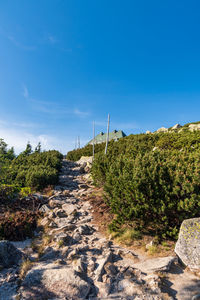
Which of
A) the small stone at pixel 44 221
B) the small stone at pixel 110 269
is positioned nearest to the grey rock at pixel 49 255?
the small stone at pixel 110 269

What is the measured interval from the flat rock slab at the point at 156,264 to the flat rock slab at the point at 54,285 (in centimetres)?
142

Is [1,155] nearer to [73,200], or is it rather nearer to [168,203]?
[73,200]

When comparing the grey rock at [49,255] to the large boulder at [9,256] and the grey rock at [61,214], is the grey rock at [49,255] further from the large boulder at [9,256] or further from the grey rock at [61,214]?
the grey rock at [61,214]

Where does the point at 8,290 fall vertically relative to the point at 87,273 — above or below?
below

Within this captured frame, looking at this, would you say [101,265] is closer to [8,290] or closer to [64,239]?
[64,239]

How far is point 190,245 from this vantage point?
158 inches

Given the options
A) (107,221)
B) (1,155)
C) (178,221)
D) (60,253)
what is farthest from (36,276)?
(1,155)

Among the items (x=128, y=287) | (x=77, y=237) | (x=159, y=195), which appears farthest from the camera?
(x=77, y=237)

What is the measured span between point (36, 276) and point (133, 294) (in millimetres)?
2151

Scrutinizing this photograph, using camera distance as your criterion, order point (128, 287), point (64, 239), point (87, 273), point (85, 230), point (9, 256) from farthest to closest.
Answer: point (85, 230), point (64, 239), point (9, 256), point (87, 273), point (128, 287)

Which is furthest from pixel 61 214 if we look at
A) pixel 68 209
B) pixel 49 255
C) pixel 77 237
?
pixel 49 255

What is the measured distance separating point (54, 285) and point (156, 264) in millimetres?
2454

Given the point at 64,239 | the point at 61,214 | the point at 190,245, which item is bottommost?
the point at 64,239

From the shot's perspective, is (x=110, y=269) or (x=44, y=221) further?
(x=44, y=221)
